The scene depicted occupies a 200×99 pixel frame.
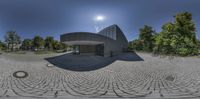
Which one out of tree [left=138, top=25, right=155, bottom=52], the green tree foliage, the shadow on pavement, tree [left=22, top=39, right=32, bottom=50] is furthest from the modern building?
tree [left=138, top=25, right=155, bottom=52]

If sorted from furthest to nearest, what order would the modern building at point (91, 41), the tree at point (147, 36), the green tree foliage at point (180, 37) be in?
the tree at point (147, 36) → the green tree foliage at point (180, 37) → the modern building at point (91, 41)

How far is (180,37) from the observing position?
1894 cm

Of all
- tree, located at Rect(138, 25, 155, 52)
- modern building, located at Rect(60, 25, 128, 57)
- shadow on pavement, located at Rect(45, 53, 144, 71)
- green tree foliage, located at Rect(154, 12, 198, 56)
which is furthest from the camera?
tree, located at Rect(138, 25, 155, 52)

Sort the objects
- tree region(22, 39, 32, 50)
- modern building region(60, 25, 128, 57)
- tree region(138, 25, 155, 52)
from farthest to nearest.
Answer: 1. tree region(138, 25, 155, 52)
2. tree region(22, 39, 32, 50)
3. modern building region(60, 25, 128, 57)

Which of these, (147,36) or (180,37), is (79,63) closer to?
(180,37)

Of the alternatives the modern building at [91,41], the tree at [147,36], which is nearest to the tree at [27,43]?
the modern building at [91,41]

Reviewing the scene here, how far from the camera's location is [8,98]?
152 inches

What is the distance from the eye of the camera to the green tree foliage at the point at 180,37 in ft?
58.9

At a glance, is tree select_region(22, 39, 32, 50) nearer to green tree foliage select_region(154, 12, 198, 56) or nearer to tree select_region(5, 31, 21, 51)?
tree select_region(5, 31, 21, 51)

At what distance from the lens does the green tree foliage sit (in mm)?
17953

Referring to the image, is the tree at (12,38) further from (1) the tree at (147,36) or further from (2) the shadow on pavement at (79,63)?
(1) the tree at (147,36)

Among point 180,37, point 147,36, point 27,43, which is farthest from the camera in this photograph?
point 147,36

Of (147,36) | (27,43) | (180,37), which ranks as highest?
(147,36)

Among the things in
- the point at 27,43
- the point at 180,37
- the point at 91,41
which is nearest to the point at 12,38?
the point at 27,43
